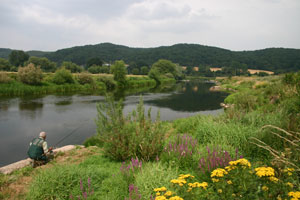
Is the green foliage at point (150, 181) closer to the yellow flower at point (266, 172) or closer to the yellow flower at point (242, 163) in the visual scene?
the yellow flower at point (242, 163)

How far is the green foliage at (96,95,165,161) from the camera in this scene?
573 centimetres

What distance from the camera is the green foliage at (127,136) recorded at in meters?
5.73

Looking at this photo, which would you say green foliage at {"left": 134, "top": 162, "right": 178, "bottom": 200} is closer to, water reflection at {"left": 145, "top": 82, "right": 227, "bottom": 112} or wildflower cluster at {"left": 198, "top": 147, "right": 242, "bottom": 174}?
wildflower cluster at {"left": 198, "top": 147, "right": 242, "bottom": 174}

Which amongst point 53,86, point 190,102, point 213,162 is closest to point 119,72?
point 53,86

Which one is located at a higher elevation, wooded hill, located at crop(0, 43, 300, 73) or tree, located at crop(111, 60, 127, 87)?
wooded hill, located at crop(0, 43, 300, 73)

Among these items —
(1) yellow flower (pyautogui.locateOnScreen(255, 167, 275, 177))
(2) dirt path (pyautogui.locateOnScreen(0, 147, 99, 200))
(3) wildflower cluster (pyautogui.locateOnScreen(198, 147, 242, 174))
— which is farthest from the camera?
(2) dirt path (pyautogui.locateOnScreen(0, 147, 99, 200))

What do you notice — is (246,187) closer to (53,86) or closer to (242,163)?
(242,163)

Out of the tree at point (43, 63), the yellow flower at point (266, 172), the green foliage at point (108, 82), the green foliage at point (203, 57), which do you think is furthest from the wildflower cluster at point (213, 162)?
the green foliage at point (203, 57)

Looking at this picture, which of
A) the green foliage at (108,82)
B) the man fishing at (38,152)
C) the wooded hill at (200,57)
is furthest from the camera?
the wooded hill at (200,57)

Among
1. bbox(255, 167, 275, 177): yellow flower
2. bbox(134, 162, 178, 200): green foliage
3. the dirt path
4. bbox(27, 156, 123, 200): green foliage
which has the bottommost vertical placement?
the dirt path

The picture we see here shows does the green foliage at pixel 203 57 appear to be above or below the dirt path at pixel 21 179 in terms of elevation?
above

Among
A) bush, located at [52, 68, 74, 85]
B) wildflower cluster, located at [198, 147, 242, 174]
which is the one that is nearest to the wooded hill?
bush, located at [52, 68, 74, 85]

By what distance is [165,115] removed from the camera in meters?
19.0

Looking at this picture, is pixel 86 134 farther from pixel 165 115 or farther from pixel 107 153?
pixel 165 115
